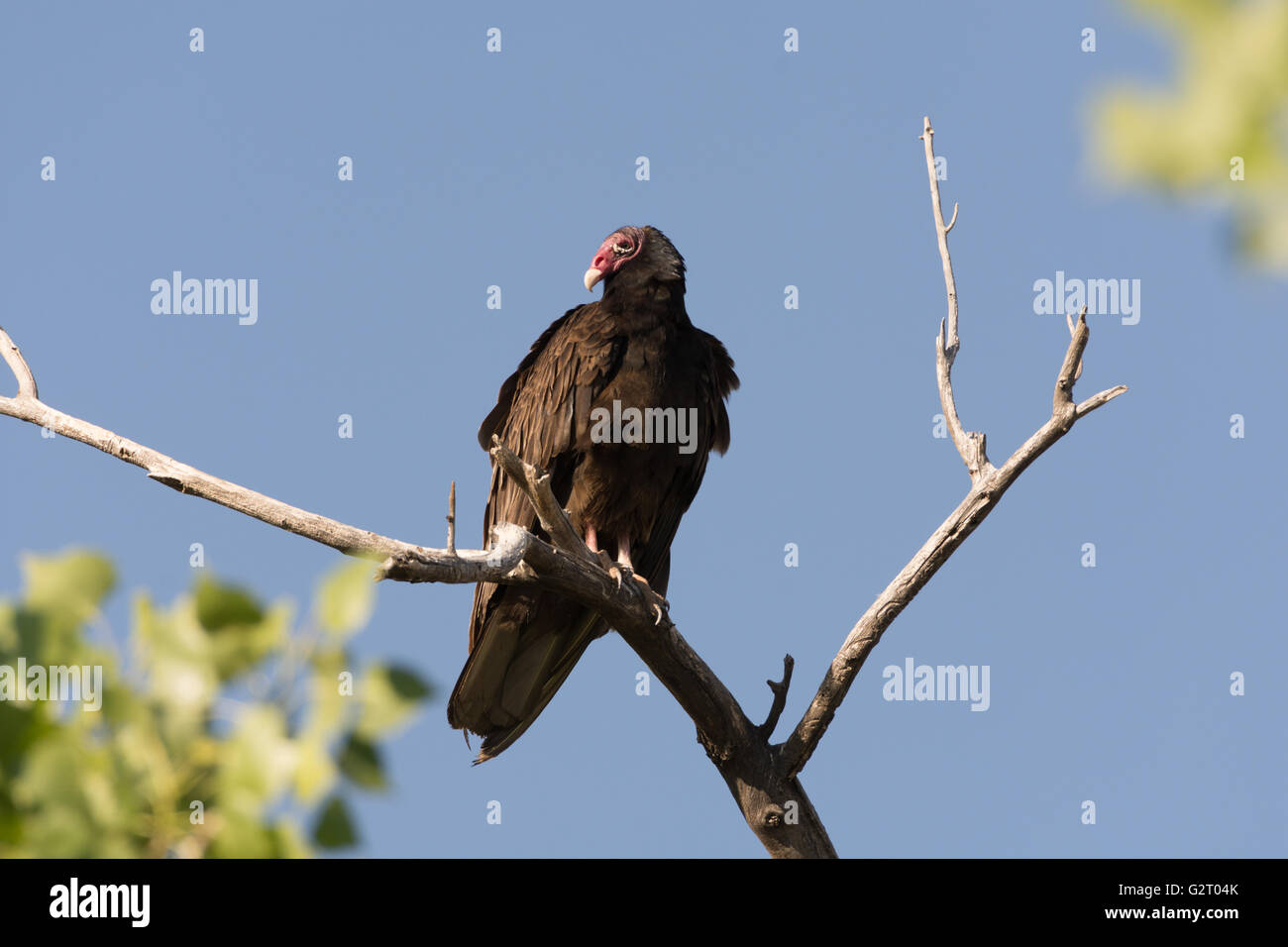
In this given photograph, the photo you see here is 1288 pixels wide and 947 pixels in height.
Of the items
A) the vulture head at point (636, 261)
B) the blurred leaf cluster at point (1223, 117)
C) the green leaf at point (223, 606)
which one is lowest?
the green leaf at point (223, 606)

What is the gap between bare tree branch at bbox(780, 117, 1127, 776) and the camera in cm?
480

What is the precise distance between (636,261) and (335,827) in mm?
5439

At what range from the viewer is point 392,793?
37.1 inches

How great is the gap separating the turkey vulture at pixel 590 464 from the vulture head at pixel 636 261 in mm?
127

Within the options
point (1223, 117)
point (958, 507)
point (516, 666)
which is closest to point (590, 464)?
point (516, 666)

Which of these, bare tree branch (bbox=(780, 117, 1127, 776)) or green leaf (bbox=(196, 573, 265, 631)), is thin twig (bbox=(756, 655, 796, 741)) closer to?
bare tree branch (bbox=(780, 117, 1127, 776))

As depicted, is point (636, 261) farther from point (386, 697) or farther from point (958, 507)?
point (386, 697)

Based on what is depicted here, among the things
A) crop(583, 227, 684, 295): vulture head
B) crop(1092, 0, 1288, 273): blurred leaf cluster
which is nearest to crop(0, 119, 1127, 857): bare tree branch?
crop(583, 227, 684, 295): vulture head

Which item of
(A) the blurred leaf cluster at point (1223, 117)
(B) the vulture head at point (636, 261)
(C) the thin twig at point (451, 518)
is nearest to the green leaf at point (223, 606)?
(A) the blurred leaf cluster at point (1223, 117)

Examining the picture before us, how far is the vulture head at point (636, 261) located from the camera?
6062 mm

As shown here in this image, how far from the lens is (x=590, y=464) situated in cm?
551

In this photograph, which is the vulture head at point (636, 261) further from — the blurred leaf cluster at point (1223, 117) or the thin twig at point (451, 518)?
the blurred leaf cluster at point (1223, 117)
